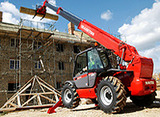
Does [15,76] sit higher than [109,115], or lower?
higher

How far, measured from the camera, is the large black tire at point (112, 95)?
4629 millimetres

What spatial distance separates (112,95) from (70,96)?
3.08 metres

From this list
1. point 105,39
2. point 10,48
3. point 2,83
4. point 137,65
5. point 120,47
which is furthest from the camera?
point 10,48

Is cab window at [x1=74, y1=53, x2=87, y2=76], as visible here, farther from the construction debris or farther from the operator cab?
the construction debris

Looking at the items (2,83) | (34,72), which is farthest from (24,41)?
(2,83)

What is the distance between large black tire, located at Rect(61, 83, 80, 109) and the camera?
6.66 metres

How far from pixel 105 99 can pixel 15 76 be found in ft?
43.1

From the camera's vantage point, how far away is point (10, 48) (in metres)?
16.5

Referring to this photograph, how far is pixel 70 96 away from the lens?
7.40 meters

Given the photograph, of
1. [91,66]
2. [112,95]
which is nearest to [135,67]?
[112,95]

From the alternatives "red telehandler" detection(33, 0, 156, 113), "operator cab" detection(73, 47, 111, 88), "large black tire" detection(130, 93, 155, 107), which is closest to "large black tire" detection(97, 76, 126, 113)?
"red telehandler" detection(33, 0, 156, 113)

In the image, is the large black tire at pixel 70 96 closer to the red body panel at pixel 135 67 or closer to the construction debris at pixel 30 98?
the red body panel at pixel 135 67

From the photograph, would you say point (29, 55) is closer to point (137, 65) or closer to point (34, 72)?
point (34, 72)

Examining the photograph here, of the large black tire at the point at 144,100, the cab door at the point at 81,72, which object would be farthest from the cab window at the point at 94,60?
the large black tire at the point at 144,100
